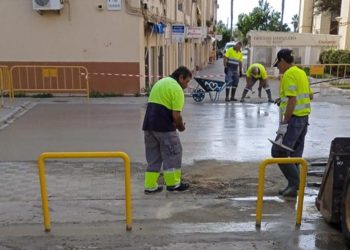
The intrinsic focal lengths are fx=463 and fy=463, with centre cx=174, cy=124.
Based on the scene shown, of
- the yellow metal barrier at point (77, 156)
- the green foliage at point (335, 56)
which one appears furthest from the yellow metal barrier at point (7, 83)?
the green foliage at point (335, 56)

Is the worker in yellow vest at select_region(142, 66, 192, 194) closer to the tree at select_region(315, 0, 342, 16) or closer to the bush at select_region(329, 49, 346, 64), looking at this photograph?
the bush at select_region(329, 49, 346, 64)

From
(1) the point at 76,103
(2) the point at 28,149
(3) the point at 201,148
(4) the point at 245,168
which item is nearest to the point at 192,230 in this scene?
(4) the point at 245,168

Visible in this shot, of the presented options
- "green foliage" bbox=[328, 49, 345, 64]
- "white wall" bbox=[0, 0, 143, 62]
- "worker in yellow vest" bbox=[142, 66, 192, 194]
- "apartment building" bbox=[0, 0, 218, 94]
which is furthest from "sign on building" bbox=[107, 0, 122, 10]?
"green foliage" bbox=[328, 49, 345, 64]

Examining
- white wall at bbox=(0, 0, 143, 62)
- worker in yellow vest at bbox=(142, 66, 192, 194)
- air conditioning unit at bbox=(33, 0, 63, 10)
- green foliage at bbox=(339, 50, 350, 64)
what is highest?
air conditioning unit at bbox=(33, 0, 63, 10)

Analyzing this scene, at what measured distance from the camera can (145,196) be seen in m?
6.04

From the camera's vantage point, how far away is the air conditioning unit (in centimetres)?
1512

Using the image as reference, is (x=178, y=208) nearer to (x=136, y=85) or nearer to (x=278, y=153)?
(x=278, y=153)

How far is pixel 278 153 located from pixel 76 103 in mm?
9795

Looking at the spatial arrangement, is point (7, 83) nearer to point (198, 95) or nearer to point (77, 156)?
point (198, 95)

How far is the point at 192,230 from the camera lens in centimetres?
495

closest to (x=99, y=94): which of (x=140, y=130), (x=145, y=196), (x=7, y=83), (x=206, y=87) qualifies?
(x=7, y=83)

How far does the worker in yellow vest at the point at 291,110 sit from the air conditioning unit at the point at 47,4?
1101cm

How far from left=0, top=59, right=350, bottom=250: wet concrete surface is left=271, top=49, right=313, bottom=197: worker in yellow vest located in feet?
1.30

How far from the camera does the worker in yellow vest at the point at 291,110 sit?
18.8 feet
